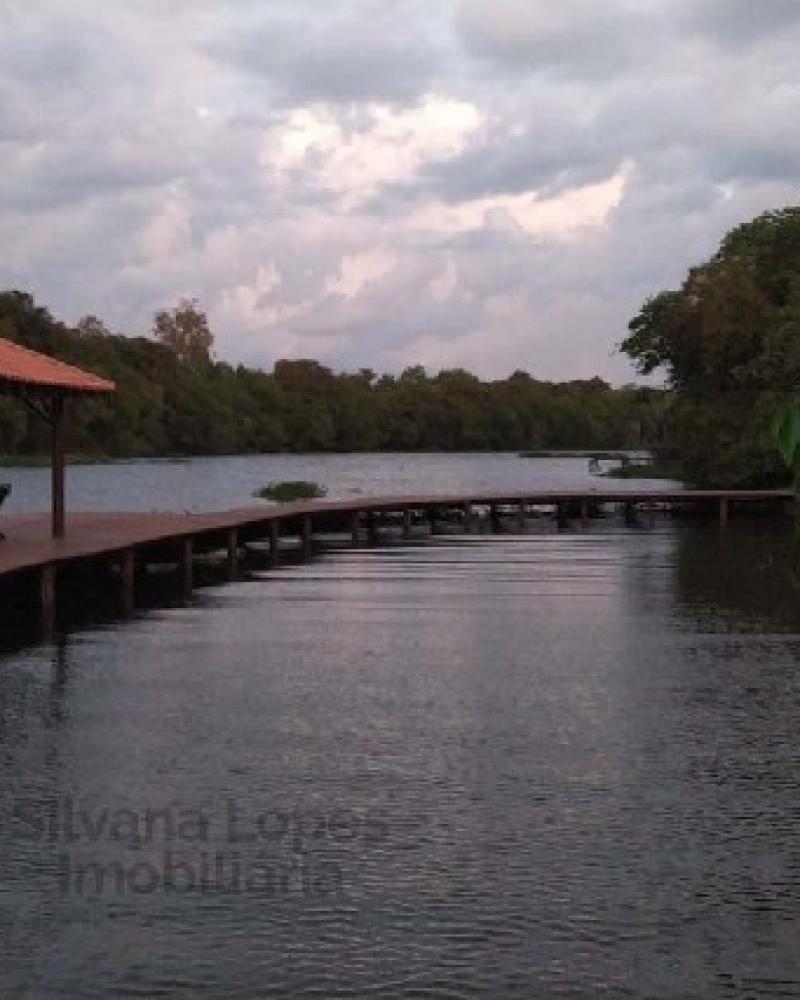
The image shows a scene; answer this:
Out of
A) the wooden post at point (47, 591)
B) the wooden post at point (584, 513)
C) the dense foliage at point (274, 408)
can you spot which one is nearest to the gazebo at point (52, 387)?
the wooden post at point (47, 591)

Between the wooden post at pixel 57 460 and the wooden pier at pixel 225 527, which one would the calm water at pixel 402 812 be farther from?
the wooden post at pixel 57 460

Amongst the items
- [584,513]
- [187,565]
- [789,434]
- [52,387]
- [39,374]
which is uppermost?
[39,374]

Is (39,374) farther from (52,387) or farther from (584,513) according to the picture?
(584,513)

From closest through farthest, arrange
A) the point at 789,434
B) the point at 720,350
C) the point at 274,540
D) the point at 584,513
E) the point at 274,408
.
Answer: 1. the point at 789,434
2. the point at 274,540
3. the point at 584,513
4. the point at 720,350
5. the point at 274,408

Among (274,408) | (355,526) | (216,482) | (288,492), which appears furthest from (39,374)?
(274,408)

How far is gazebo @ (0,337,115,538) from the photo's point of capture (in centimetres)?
2427

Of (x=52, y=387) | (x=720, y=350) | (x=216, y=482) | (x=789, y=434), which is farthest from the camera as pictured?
(x=216, y=482)

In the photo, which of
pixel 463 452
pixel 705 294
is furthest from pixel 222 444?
pixel 705 294

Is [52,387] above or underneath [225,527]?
above

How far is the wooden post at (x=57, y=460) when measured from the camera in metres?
26.9

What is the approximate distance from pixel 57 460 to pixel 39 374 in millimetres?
2830

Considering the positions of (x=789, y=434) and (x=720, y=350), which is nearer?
(x=789, y=434)

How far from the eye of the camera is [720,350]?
5531cm

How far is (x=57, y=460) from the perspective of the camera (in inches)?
1077
